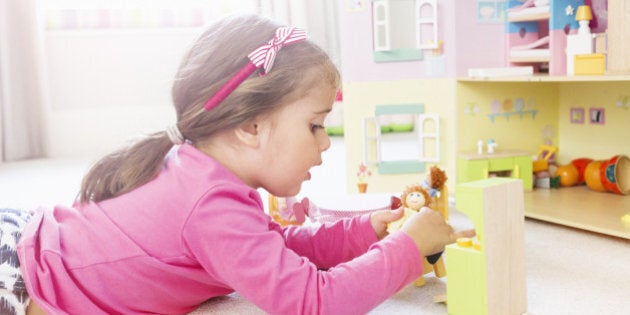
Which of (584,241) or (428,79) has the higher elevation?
(428,79)

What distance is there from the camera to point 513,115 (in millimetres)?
1699

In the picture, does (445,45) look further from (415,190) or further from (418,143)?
(415,190)

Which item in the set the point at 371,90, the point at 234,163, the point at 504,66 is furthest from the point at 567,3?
the point at 234,163

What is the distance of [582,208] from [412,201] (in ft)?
1.95

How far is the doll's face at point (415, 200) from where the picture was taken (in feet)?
3.27

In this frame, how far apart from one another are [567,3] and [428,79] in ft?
1.18

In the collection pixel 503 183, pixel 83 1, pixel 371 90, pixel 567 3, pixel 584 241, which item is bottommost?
pixel 584 241

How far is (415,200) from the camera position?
3.28 feet

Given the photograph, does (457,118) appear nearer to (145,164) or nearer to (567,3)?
(567,3)

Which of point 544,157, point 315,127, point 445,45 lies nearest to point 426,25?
point 445,45

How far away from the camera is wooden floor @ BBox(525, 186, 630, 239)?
1257 millimetres

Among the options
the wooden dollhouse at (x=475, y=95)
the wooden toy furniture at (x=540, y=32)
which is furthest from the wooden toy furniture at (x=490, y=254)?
the wooden toy furniture at (x=540, y=32)

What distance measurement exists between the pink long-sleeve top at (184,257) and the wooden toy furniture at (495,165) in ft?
2.57

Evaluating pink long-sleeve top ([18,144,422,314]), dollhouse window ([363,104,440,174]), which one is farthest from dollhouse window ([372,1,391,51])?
pink long-sleeve top ([18,144,422,314])
